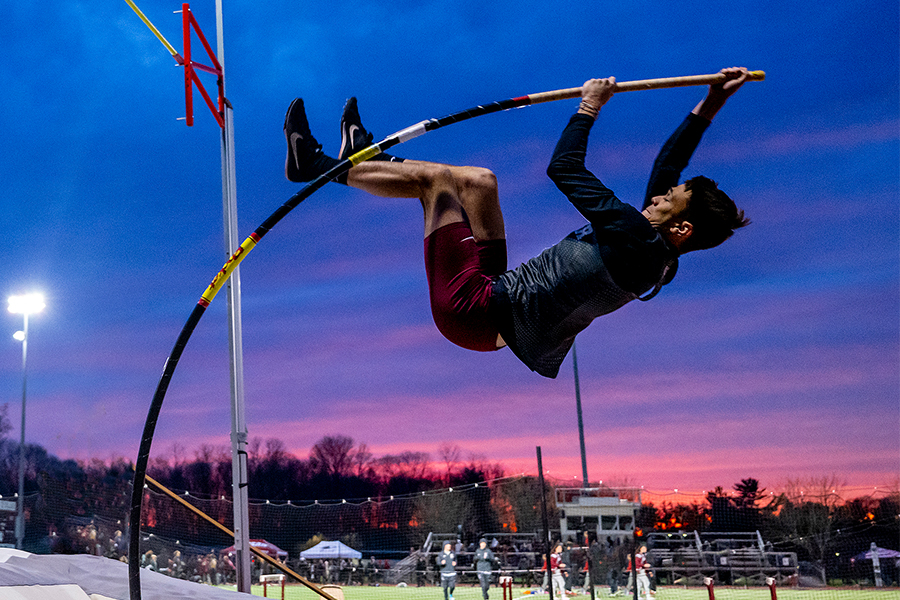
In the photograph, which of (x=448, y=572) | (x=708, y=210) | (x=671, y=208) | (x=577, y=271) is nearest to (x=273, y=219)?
(x=577, y=271)

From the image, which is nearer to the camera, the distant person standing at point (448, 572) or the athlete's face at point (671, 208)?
the athlete's face at point (671, 208)

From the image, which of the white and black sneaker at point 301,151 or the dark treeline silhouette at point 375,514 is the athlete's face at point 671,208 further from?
the dark treeline silhouette at point 375,514

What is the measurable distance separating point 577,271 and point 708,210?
0.50 meters

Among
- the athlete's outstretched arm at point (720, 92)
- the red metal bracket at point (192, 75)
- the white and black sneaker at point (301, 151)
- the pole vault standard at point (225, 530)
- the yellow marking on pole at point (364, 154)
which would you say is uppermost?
the red metal bracket at point (192, 75)

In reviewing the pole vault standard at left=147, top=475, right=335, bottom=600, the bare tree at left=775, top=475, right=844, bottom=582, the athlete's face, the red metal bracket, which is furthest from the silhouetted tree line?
the athlete's face

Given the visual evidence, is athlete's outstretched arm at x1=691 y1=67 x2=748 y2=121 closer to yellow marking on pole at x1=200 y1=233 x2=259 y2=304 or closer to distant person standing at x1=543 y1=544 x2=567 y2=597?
yellow marking on pole at x1=200 y1=233 x2=259 y2=304

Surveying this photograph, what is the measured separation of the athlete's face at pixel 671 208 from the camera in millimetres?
2508

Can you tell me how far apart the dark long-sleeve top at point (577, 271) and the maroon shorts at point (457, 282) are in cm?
6

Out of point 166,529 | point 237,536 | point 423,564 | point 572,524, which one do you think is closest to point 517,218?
point 572,524

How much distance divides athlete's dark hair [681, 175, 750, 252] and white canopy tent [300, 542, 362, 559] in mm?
14451

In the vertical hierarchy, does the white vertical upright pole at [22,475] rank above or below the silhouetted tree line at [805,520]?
above

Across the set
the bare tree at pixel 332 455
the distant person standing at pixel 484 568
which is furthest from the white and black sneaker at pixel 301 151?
the bare tree at pixel 332 455

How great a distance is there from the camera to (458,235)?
2502 millimetres

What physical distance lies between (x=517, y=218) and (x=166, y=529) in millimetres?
8198
